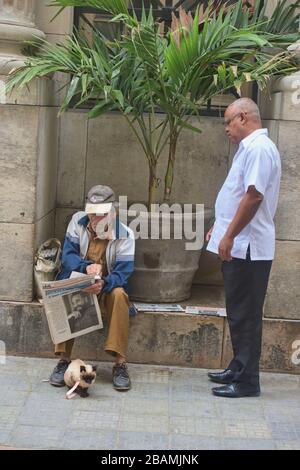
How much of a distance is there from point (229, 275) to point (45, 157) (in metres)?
1.85

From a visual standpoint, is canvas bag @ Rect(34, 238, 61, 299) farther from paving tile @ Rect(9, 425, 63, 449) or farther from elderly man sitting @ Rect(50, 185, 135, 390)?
paving tile @ Rect(9, 425, 63, 449)

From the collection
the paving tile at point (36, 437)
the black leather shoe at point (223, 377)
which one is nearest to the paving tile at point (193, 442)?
the paving tile at point (36, 437)

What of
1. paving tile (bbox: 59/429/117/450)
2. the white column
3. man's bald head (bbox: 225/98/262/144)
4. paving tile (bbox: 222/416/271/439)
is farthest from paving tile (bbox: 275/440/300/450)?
the white column

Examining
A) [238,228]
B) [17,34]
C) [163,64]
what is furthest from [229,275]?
[17,34]

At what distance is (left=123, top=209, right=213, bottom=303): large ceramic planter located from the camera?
20.0 feet

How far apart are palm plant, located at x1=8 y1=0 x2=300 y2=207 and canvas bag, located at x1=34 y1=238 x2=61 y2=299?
2.85 ft

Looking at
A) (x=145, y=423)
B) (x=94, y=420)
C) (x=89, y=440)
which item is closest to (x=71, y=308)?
(x=94, y=420)

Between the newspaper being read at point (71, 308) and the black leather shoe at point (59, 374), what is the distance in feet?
0.61

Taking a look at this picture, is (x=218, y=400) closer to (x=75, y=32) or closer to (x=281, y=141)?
(x=281, y=141)

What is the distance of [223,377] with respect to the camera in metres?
5.68

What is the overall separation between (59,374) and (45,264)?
2.93 ft

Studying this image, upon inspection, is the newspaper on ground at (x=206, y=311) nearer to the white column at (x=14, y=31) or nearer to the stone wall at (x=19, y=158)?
the stone wall at (x=19, y=158)

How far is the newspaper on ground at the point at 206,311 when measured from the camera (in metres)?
5.96

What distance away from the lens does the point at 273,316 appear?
19.6 ft
